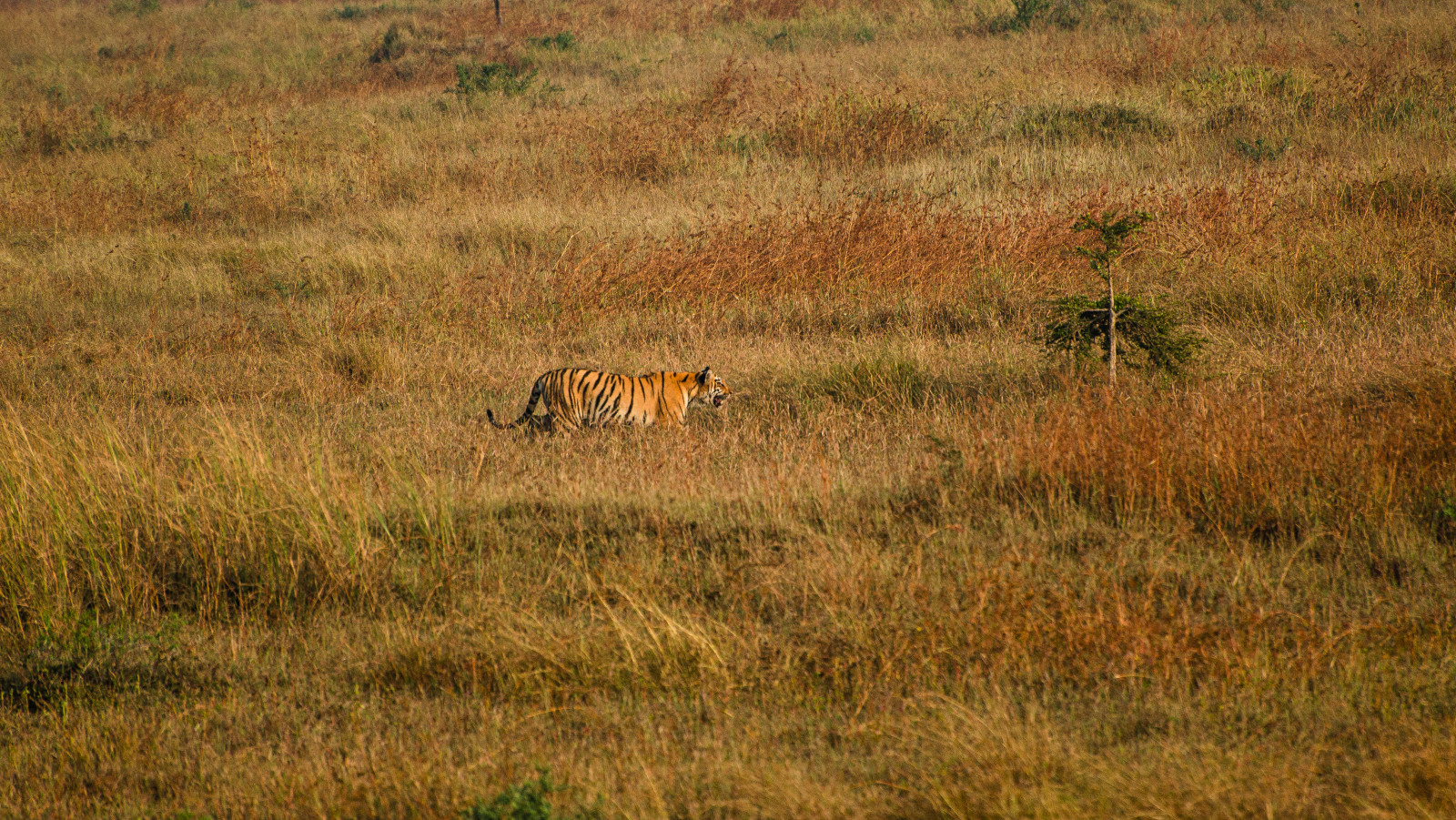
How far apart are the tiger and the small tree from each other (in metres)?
2.69

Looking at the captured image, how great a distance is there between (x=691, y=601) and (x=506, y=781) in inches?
54.0

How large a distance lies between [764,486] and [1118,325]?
3.14 metres

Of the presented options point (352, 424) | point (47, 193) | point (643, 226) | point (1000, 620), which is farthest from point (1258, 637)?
point (47, 193)

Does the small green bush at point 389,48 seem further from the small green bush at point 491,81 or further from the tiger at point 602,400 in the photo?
the tiger at point 602,400

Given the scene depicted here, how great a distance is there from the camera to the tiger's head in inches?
286

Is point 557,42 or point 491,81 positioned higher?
point 557,42

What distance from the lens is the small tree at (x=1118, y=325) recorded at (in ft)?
22.6

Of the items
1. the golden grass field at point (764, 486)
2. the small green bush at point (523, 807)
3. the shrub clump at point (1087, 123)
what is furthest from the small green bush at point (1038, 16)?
the small green bush at point (523, 807)

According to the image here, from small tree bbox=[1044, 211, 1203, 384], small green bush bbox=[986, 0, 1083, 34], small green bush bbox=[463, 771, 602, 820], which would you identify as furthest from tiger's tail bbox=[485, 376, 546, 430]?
small green bush bbox=[986, 0, 1083, 34]

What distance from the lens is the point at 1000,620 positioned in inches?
161

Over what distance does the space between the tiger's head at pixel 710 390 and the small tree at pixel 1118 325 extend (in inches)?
95.0

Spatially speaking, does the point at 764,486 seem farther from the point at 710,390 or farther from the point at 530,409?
the point at 530,409

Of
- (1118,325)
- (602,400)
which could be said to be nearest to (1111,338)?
(1118,325)

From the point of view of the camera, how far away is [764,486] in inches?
218
